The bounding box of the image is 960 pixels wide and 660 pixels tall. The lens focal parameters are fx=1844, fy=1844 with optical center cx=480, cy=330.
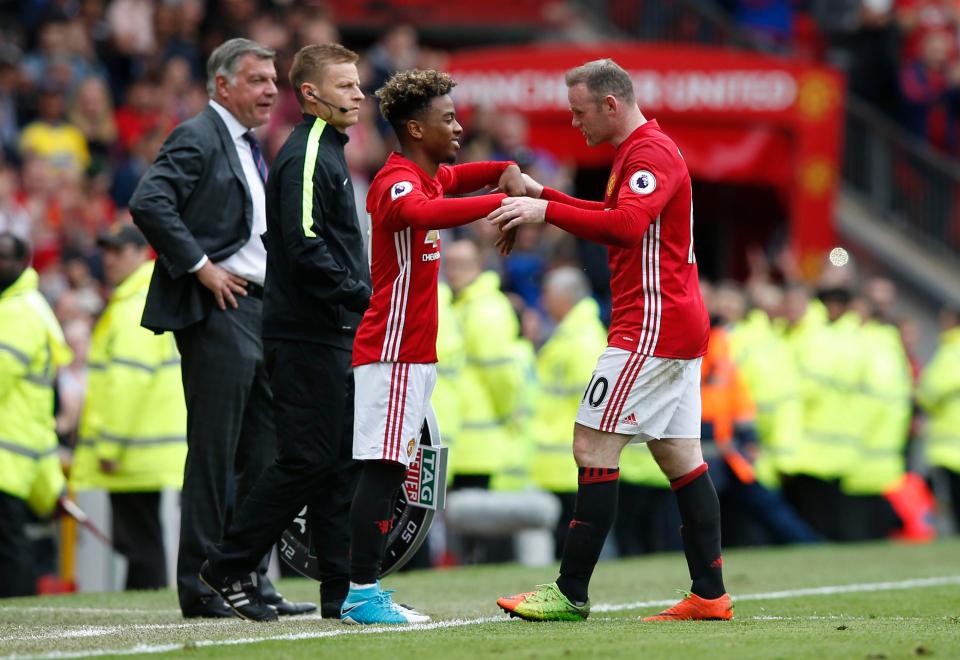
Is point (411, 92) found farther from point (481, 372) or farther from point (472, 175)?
point (481, 372)

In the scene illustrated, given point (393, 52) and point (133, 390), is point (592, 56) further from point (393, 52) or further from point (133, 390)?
point (133, 390)

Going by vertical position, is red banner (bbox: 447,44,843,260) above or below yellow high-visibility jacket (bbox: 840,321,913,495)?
above

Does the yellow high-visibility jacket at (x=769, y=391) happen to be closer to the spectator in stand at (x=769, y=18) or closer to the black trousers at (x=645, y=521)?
the black trousers at (x=645, y=521)

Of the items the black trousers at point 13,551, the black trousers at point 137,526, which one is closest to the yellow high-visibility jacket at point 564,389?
the black trousers at point 137,526

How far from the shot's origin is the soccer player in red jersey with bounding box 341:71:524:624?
7.35m

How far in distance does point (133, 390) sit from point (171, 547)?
1.05m

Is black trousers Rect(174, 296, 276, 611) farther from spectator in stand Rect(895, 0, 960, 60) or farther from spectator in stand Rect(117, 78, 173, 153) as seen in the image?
spectator in stand Rect(895, 0, 960, 60)

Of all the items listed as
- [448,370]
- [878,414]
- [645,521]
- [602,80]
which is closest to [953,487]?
[878,414]

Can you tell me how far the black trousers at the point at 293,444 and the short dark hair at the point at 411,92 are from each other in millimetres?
1013

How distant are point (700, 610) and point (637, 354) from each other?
113 cm

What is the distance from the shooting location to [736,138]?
19250mm

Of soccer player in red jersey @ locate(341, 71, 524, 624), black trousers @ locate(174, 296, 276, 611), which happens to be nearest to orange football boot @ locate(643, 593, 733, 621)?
soccer player in red jersey @ locate(341, 71, 524, 624)

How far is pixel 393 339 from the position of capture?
24.1 feet

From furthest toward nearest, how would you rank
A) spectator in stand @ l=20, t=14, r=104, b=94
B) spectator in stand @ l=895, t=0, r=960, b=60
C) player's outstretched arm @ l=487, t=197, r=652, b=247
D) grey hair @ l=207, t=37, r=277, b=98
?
spectator in stand @ l=895, t=0, r=960, b=60, spectator in stand @ l=20, t=14, r=104, b=94, grey hair @ l=207, t=37, r=277, b=98, player's outstretched arm @ l=487, t=197, r=652, b=247
